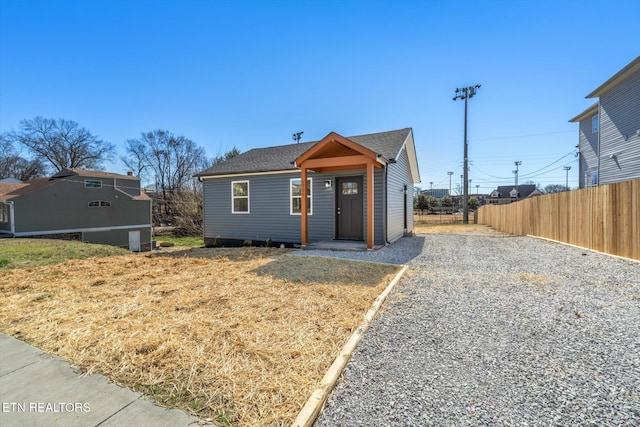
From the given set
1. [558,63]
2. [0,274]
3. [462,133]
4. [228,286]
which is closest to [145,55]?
[0,274]

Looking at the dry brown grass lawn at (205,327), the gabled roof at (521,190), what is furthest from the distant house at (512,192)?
the dry brown grass lawn at (205,327)

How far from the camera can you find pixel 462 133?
23.2 metres

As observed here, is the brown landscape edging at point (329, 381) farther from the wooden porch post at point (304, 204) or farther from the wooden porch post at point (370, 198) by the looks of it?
the wooden porch post at point (304, 204)

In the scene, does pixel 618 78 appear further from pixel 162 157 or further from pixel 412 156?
pixel 162 157

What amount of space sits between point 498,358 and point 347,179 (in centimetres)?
750

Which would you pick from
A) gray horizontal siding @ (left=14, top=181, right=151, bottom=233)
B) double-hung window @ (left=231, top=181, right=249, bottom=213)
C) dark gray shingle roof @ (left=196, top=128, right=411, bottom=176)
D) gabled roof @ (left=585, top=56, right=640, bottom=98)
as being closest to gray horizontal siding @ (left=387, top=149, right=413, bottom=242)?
dark gray shingle roof @ (left=196, top=128, right=411, bottom=176)

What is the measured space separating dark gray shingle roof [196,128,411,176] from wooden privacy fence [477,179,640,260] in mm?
5506

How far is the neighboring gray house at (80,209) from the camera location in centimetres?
1815

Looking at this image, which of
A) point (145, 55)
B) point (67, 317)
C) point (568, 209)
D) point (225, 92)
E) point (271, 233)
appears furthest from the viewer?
point (225, 92)

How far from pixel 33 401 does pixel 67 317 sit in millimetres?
1727

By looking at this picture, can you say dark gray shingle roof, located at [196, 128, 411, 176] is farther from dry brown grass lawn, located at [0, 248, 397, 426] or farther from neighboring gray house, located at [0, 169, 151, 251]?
neighboring gray house, located at [0, 169, 151, 251]

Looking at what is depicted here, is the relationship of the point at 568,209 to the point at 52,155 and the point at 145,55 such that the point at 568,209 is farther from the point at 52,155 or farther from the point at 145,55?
the point at 52,155

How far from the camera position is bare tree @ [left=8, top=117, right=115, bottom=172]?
30.8 meters

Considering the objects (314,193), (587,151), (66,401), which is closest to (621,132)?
(587,151)
